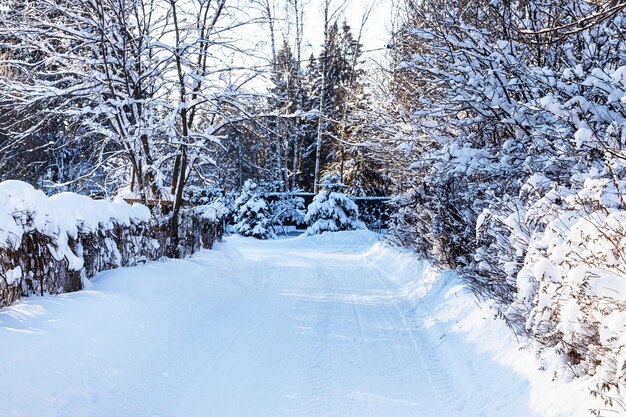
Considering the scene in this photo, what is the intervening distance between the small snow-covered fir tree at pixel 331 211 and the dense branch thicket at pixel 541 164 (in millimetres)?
15748

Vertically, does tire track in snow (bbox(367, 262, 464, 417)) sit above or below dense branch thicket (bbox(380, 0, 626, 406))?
below

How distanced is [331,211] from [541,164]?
65.7 feet

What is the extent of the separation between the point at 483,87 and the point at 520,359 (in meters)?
3.11

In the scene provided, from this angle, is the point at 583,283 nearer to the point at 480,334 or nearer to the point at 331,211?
the point at 480,334

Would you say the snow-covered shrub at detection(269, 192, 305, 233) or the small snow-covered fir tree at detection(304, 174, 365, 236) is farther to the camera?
the snow-covered shrub at detection(269, 192, 305, 233)

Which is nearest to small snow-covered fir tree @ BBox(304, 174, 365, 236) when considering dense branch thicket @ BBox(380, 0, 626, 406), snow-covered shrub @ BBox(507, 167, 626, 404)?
dense branch thicket @ BBox(380, 0, 626, 406)

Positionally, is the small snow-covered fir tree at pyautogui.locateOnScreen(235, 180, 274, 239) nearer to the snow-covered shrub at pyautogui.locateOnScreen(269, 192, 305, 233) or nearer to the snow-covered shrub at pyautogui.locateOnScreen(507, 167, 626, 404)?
the snow-covered shrub at pyautogui.locateOnScreen(269, 192, 305, 233)

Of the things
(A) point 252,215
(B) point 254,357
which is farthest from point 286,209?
(B) point 254,357

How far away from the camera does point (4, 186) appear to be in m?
5.32

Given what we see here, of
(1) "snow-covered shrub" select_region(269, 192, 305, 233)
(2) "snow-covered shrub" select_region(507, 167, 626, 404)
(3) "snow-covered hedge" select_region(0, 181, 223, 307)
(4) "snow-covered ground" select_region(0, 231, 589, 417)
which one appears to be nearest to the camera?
(2) "snow-covered shrub" select_region(507, 167, 626, 404)

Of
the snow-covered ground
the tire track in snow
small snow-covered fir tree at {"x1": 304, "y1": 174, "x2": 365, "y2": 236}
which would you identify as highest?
small snow-covered fir tree at {"x1": 304, "y1": 174, "x2": 365, "y2": 236}

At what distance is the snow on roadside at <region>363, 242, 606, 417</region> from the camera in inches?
144

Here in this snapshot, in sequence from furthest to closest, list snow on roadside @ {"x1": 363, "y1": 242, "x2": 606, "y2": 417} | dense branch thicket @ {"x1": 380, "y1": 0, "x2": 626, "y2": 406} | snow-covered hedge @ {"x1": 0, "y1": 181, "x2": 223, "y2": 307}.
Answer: snow-covered hedge @ {"x1": 0, "y1": 181, "x2": 223, "y2": 307}, snow on roadside @ {"x1": 363, "y1": 242, "x2": 606, "y2": 417}, dense branch thicket @ {"x1": 380, "y1": 0, "x2": 626, "y2": 406}

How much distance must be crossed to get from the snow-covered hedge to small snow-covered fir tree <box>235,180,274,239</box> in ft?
55.2
